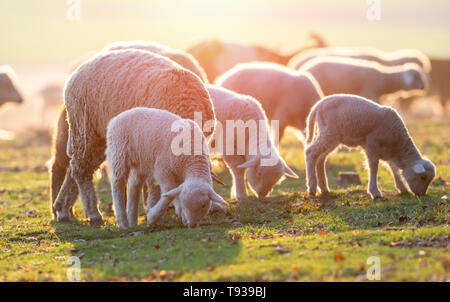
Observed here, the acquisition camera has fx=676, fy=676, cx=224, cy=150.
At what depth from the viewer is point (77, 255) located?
8.29 m

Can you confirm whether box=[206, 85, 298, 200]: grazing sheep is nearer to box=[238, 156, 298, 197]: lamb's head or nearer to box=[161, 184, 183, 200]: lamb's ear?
box=[238, 156, 298, 197]: lamb's head

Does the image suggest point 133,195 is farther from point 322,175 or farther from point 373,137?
point 373,137

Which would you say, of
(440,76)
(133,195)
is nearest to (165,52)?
(133,195)

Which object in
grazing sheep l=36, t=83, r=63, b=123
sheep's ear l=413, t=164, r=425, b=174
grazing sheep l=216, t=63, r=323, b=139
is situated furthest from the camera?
grazing sheep l=36, t=83, r=63, b=123

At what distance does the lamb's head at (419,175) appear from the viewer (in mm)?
10352

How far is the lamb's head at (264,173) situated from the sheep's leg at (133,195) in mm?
1915

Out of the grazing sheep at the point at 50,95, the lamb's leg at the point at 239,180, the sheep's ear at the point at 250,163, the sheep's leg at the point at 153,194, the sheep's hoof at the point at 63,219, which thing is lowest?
the grazing sheep at the point at 50,95

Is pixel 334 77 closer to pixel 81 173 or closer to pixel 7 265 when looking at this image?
pixel 81 173

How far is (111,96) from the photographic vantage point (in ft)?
33.4

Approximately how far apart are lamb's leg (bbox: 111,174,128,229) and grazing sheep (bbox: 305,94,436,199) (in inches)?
128

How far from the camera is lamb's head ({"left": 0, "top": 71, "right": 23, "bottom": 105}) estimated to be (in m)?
16.9

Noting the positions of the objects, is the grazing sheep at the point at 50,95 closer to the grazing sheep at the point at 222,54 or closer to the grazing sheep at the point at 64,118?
the grazing sheep at the point at 222,54

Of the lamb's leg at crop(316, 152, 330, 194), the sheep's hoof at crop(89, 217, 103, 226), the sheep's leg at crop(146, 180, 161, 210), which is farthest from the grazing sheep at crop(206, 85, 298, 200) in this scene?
the sheep's hoof at crop(89, 217, 103, 226)

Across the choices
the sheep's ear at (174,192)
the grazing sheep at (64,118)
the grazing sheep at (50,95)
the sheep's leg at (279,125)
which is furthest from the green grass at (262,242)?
the grazing sheep at (50,95)
